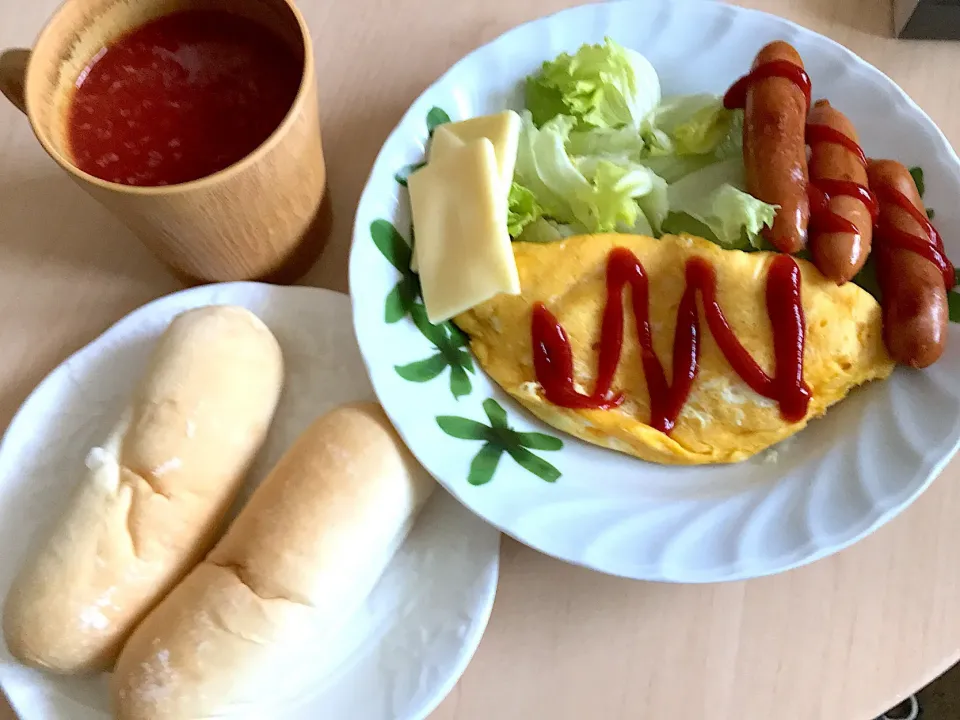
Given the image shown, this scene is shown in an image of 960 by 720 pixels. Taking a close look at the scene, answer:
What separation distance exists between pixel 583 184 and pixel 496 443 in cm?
37

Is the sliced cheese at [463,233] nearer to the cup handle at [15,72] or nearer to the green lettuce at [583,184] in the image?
the green lettuce at [583,184]

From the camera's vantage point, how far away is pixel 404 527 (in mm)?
865

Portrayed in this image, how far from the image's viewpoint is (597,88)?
997 millimetres

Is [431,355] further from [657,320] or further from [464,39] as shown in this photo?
[464,39]

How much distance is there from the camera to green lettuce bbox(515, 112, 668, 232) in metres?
0.99

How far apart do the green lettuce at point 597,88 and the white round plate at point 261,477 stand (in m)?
0.39

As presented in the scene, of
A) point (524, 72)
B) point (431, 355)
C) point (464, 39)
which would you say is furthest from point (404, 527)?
point (464, 39)

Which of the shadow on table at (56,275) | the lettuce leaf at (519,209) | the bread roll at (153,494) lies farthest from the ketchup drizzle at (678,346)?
the shadow on table at (56,275)

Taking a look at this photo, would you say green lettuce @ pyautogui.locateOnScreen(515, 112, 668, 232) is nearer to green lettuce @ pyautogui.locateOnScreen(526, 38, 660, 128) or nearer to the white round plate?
green lettuce @ pyautogui.locateOnScreen(526, 38, 660, 128)

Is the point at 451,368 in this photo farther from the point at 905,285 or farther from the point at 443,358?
the point at 905,285

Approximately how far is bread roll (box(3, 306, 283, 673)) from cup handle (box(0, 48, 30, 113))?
0.28 meters

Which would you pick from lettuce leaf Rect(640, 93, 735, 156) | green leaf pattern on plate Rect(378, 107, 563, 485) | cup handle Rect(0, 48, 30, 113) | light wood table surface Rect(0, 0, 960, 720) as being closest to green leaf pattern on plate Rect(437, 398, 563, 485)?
green leaf pattern on plate Rect(378, 107, 563, 485)

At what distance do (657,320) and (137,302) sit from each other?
2.25ft

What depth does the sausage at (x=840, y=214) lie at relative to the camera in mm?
891
